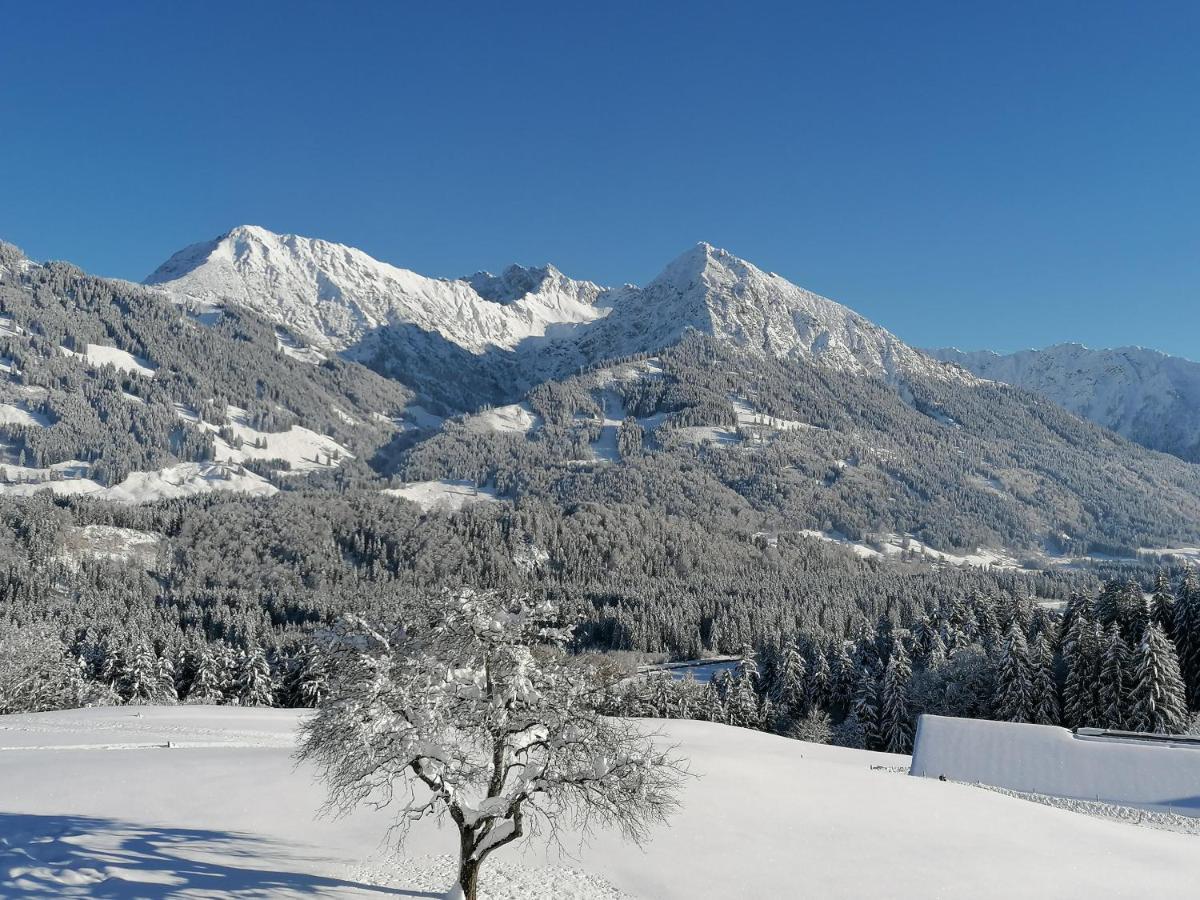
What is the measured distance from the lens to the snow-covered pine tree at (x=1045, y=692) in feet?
210

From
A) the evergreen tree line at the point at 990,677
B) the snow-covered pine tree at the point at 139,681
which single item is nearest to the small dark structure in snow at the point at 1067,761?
the evergreen tree line at the point at 990,677

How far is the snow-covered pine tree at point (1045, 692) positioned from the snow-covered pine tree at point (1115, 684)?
517cm

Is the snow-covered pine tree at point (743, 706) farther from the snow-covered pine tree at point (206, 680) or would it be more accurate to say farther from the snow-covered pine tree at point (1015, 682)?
the snow-covered pine tree at point (206, 680)

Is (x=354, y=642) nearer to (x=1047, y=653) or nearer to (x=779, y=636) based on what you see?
(x=1047, y=653)

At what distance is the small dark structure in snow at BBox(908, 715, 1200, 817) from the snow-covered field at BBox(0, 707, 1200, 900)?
10.6m

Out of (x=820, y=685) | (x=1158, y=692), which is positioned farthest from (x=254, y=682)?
(x=1158, y=692)

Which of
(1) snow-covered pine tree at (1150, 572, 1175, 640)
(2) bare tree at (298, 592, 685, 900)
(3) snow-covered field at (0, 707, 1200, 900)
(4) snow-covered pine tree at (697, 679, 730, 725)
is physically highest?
(2) bare tree at (298, 592, 685, 900)

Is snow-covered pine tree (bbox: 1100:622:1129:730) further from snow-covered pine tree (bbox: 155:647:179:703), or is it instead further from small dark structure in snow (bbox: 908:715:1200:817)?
snow-covered pine tree (bbox: 155:647:179:703)

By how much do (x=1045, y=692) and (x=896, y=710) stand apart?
13.7 m

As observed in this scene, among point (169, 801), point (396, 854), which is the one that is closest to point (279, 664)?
point (169, 801)

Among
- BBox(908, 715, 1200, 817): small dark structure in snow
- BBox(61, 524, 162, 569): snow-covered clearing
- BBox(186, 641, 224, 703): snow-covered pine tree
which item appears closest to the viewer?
BBox(908, 715, 1200, 817): small dark structure in snow

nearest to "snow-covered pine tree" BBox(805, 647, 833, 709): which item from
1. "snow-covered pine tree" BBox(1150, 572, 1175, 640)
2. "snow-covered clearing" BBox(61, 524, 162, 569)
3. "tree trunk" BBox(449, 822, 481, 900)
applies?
"snow-covered pine tree" BBox(1150, 572, 1175, 640)

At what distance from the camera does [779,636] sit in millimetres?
114562

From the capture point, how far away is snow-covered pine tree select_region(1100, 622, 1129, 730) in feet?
189
